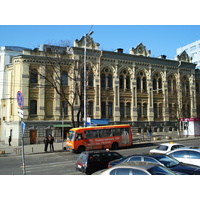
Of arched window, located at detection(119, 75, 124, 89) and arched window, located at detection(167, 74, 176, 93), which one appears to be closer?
arched window, located at detection(119, 75, 124, 89)

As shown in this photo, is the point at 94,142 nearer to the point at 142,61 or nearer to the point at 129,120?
the point at 129,120

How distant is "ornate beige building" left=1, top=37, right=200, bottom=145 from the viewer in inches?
1233

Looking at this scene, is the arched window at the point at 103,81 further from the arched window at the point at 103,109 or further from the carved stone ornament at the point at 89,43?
the carved stone ornament at the point at 89,43

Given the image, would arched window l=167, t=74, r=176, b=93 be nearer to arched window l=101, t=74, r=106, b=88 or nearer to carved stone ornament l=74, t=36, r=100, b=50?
arched window l=101, t=74, r=106, b=88

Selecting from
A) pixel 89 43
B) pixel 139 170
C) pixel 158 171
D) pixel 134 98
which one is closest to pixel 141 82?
pixel 134 98

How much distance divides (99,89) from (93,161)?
76.8 ft

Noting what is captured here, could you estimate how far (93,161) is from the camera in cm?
1280

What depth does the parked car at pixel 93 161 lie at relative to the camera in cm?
1261

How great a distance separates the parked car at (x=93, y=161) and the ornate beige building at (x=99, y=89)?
45.7ft

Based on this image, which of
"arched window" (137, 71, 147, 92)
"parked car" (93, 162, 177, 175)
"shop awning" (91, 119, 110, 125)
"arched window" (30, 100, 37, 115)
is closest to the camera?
"parked car" (93, 162, 177, 175)

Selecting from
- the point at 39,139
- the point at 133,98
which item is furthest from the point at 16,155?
the point at 133,98

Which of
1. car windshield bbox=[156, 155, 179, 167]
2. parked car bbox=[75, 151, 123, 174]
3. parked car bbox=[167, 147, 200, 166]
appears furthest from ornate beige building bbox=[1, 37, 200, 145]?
car windshield bbox=[156, 155, 179, 167]

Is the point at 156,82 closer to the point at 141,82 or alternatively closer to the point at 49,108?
the point at 141,82

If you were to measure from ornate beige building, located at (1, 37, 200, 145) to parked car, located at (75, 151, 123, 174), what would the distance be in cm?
1393
